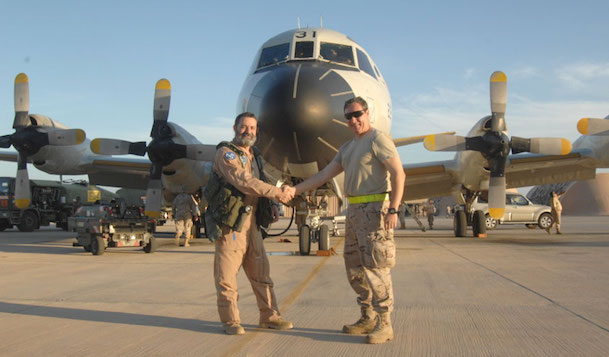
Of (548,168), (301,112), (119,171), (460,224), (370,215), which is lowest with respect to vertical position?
(460,224)

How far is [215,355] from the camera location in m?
3.24

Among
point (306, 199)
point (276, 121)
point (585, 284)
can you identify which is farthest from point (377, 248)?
point (306, 199)

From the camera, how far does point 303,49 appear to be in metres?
9.62

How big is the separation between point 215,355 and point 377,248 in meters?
1.33

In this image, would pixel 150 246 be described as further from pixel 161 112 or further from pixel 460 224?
pixel 460 224

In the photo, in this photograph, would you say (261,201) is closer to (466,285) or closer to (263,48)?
(466,285)

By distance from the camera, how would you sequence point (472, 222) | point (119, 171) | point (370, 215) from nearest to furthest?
point (370, 215)
point (472, 222)
point (119, 171)

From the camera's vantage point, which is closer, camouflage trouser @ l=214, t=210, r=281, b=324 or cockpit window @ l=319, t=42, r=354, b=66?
camouflage trouser @ l=214, t=210, r=281, b=324

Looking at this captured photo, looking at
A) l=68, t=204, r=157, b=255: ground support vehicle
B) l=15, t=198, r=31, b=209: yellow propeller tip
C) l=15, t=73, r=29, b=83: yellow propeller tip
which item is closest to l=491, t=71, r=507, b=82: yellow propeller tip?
l=68, t=204, r=157, b=255: ground support vehicle

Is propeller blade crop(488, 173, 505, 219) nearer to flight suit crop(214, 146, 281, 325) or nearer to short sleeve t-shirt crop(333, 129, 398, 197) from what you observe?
short sleeve t-shirt crop(333, 129, 398, 197)

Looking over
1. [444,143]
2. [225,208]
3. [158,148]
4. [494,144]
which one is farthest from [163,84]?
[225,208]

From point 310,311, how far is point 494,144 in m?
9.54

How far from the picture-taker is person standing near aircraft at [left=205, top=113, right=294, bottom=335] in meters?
→ 3.92

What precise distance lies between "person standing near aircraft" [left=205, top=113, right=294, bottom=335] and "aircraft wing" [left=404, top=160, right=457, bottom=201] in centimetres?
1110
